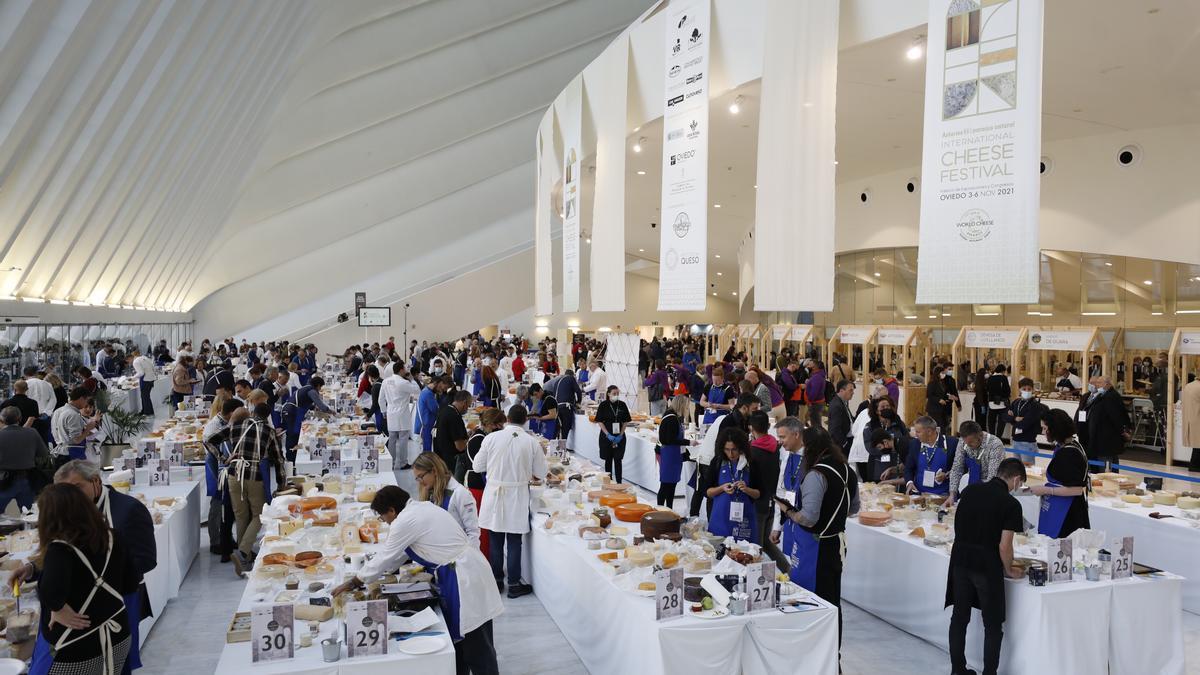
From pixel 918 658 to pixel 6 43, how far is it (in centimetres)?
863

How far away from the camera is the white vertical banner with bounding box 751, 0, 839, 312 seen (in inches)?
304

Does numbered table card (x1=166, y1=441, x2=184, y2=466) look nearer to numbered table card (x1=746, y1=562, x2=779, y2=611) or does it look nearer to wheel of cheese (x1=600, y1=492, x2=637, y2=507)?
wheel of cheese (x1=600, y1=492, x2=637, y2=507)

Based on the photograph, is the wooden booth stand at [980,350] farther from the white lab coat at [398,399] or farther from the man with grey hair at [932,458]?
the white lab coat at [398,399]

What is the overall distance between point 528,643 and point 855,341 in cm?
1239

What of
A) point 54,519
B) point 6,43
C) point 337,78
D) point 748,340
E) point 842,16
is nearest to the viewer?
point 54,519

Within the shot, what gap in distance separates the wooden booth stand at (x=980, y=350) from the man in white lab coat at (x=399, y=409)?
8786 millimetres

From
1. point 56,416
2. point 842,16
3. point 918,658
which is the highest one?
point 842,16

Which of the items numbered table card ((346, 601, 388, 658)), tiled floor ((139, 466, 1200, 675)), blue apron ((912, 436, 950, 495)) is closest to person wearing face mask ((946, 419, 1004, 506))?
blue apron ((912, 436, 950, 495))

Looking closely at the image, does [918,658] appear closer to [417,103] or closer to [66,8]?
[66,8]

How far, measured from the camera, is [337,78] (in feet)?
65.2

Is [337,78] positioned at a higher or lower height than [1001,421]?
higher

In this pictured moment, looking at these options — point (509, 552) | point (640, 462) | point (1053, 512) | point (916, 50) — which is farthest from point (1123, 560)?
point (640, 462)

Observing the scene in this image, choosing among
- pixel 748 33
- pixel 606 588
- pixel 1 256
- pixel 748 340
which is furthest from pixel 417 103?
pixel 606 588

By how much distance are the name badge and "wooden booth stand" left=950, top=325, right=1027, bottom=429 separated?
9.59 meters
